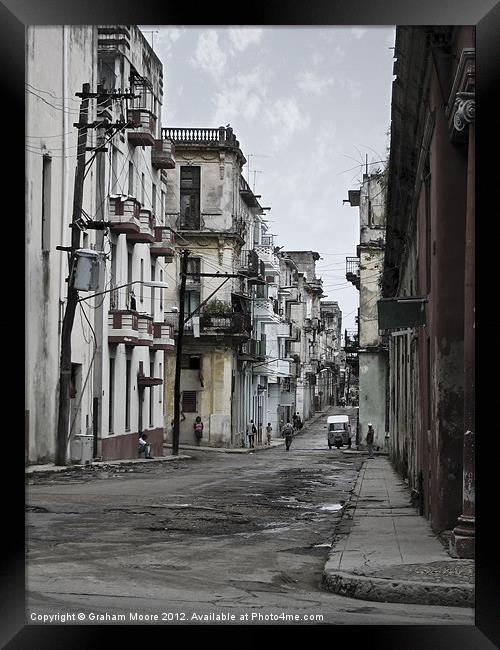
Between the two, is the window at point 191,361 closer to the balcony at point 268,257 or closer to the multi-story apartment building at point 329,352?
the balcony at point 268,257

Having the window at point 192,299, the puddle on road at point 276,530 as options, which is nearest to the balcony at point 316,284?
the window at point 192,299

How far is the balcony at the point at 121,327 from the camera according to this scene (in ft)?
110

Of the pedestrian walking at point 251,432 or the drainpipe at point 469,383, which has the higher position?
the drainpipe at point 469,383

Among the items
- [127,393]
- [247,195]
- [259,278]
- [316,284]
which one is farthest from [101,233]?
[316,284]

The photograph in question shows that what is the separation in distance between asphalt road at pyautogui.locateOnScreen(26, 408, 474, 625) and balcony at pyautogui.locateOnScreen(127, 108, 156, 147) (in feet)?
49.0

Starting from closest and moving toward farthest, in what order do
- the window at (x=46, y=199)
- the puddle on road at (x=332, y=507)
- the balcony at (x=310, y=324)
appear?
the puddle on road at (x=332, y=507)
the window at (x=46, y=199)
the balcony at (x=310, y=324)

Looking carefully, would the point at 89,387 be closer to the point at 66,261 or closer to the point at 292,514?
the point at 66,261

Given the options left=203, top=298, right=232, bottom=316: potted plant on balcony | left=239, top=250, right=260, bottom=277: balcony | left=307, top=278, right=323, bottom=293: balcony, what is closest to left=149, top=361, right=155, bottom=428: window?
left=203, top=298, right=232, bottom=316: potted plant on balcony

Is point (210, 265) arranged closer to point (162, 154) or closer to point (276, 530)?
point (162, 154)

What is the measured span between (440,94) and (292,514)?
7.36 meters

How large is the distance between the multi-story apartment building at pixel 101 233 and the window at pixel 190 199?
4.63 meters
